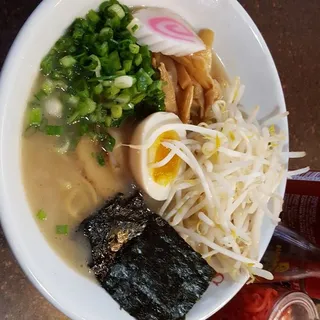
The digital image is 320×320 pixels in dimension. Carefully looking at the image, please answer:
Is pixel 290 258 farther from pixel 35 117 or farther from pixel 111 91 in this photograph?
pixel 35 117

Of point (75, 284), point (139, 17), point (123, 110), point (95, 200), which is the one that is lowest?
point (75, 284)

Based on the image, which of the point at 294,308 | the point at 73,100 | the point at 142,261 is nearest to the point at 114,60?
the point at 73,100

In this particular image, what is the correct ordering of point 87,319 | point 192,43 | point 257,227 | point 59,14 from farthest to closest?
1. point 257,227
2. point 192,43
3. point 87,319
4. point 59,14

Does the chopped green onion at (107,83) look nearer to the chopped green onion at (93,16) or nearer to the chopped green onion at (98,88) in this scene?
the chopped green onion at (98,88)

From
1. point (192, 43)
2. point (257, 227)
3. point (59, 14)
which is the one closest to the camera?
point (59, 14)

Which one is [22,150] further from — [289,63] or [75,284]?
[289,63]

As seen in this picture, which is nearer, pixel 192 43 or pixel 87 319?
pixel 87 319

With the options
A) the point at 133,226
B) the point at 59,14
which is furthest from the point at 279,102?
the point at 59,14

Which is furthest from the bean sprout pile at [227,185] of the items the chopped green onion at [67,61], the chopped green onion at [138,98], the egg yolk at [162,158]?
the chopped green onion at [67,61]
